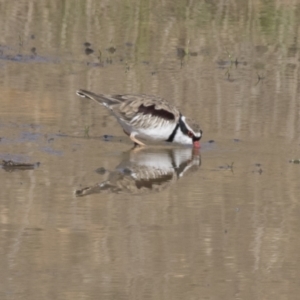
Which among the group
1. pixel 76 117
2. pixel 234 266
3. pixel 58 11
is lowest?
pixel 234 266

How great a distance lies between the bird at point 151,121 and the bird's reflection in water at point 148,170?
14 cm

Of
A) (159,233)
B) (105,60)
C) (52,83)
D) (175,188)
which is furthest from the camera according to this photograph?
(105,60)

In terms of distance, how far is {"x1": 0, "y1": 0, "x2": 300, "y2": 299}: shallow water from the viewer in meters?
7.00

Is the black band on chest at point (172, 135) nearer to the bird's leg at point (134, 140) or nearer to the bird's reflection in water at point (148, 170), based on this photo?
the bird's reflection in water at point (148, 170)

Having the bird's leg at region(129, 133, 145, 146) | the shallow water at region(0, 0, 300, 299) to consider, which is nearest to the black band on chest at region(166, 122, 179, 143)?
the shallow water at region(0, 0, 300, 299)

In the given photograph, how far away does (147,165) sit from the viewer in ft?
32.6

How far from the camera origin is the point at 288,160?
10.2 meters

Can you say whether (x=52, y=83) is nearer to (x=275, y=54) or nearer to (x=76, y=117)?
(x=76, y=117)

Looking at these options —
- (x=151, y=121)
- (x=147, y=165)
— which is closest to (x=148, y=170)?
(x=147, y=165)

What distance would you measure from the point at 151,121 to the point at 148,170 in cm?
123

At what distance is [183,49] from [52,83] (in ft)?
11.0

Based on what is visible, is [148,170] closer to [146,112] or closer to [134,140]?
[134,140]

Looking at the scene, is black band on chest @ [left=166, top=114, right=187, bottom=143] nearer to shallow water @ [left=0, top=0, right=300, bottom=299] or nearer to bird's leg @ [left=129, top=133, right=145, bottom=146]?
shallow water @ [left=0, top=0, right=300, bottom=299]

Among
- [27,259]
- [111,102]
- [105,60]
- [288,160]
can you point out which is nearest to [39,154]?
[111,102]
